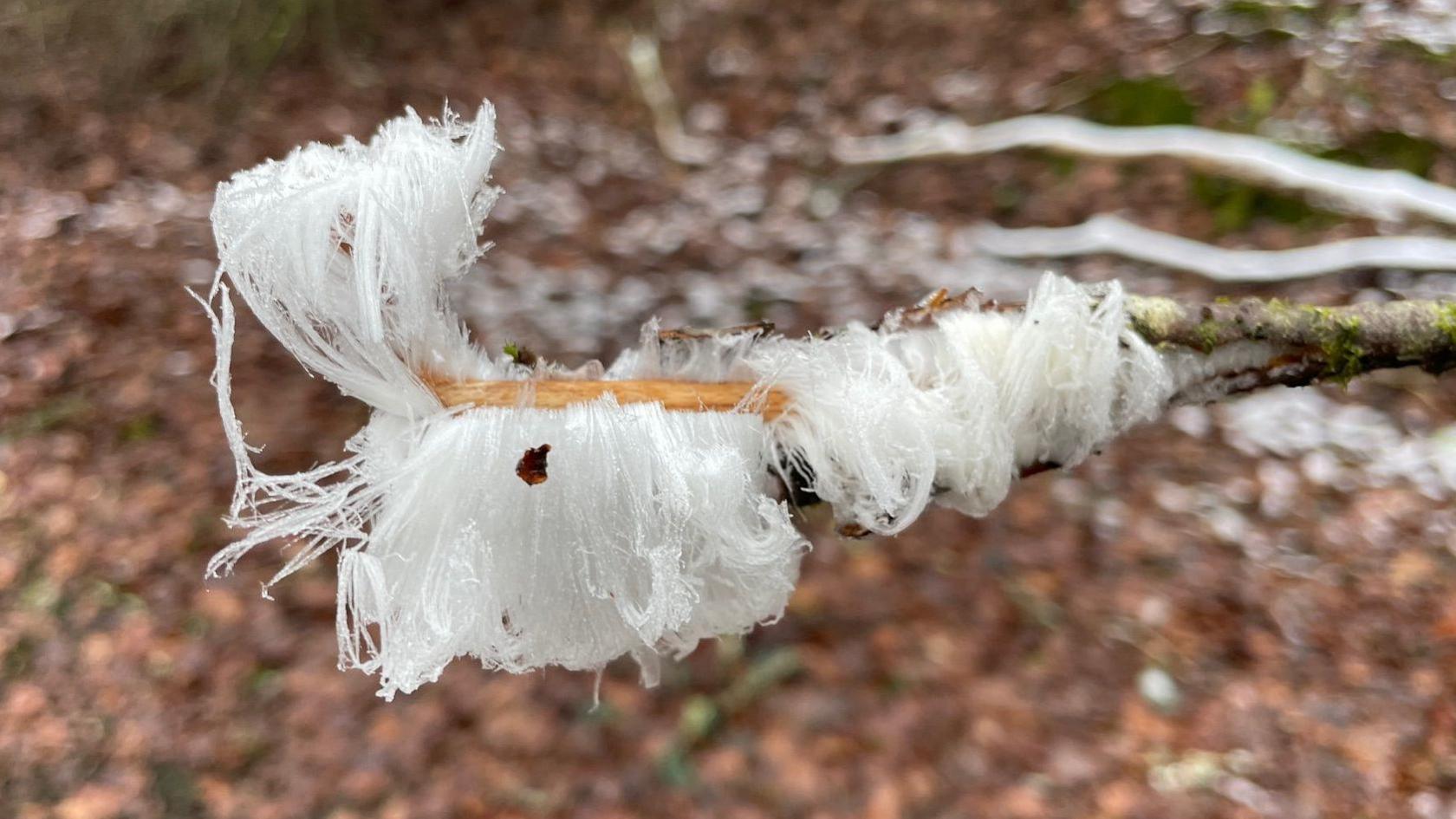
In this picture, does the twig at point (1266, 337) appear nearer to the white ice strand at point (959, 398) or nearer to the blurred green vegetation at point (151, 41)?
the white ice strand at point (959, 398)

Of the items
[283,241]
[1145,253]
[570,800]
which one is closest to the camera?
[283,241]

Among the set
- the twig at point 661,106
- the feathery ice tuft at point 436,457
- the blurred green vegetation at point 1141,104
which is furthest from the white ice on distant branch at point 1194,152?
the feathery ice tuft at point 436,457

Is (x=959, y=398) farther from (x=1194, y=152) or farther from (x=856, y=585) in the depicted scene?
(x=1194, y=152)

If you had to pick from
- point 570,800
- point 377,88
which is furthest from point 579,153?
point 570,800

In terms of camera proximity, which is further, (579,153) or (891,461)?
A: (579,153)

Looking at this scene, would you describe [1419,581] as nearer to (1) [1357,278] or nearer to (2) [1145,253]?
(1) [1357,278]

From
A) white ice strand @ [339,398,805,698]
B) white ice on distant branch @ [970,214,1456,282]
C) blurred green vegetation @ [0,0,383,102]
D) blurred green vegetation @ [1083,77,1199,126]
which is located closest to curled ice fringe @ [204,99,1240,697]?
white ice strand @ [339,398,805,698]

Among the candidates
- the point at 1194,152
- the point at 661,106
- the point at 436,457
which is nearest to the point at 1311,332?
the point at 436,457
